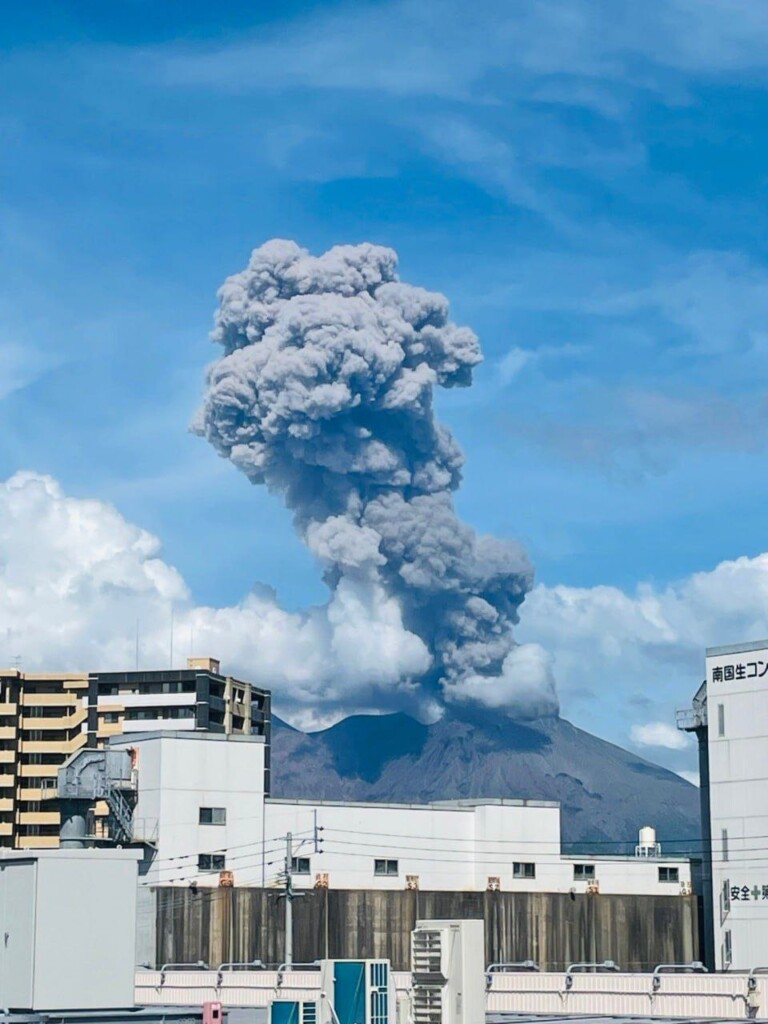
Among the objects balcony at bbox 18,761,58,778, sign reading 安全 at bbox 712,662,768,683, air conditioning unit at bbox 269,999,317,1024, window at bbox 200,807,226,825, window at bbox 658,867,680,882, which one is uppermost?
sign reading 安全 at bbox 712,662,768,683

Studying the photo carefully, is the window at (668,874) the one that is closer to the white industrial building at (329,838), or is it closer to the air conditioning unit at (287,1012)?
the white industrial building at (329,838)

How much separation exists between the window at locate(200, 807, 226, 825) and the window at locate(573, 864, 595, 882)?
84.8ft

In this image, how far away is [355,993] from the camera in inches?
1388

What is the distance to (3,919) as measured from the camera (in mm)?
29312

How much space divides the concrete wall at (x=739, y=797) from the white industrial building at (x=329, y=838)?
38.2 ft

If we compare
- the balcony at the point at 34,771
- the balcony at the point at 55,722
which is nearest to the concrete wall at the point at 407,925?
the balcony at the point at 34,771

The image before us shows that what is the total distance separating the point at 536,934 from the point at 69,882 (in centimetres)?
8148

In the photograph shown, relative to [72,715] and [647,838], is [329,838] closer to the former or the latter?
[647,838]

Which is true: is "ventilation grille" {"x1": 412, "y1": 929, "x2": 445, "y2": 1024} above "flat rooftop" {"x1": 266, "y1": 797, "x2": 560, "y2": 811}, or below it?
below

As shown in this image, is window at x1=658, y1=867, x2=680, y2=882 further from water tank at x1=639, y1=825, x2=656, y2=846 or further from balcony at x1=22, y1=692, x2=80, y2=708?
balcony at x1=22, y1=692, x2=80, y2=708

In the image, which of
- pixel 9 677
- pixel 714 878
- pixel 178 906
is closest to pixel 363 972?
pixel 178 906

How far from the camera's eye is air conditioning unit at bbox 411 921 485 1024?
3503 centimetres

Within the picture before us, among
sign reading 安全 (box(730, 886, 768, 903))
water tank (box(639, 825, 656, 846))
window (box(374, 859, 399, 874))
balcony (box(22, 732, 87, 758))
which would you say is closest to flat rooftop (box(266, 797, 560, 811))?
window (box(374, 859, 399, 874))

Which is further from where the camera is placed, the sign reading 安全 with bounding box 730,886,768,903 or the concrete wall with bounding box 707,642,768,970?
the concrete wall with bounding box 707,642,768,970
